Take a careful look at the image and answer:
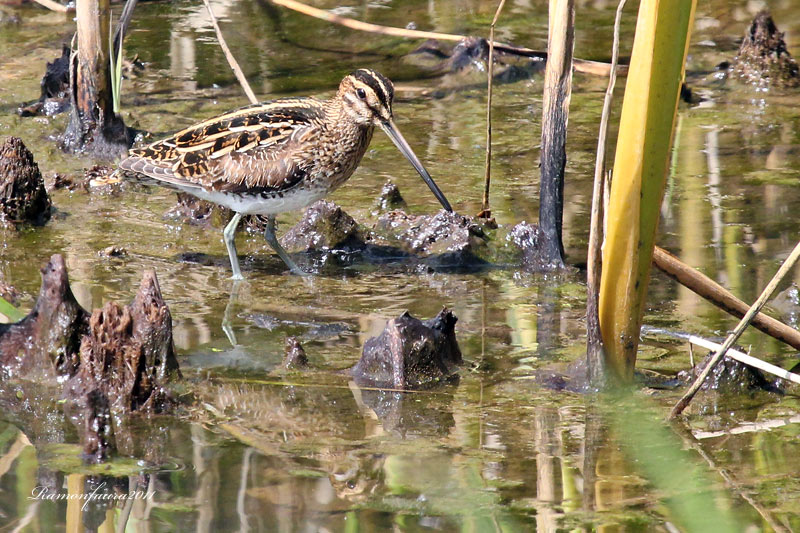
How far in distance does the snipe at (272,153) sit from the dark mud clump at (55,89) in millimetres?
2495

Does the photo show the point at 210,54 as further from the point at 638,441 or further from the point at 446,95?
the point at 638,441

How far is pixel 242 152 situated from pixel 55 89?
10.9ft

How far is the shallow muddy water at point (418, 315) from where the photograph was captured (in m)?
3.96

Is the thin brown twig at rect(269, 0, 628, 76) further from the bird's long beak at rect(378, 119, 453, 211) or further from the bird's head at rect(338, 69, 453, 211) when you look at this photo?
the bird's head at rect(338, 69, 453, 211)

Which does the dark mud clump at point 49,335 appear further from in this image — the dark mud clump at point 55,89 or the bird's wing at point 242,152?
the dark mud clump at point 55,89

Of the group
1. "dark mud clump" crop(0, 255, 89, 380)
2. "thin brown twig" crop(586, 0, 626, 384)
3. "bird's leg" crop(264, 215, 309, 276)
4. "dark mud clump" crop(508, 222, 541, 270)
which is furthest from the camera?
"bird's leg" crop(264, 215, 309, 276)

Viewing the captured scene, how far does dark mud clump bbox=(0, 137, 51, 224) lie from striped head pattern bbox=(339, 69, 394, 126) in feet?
6.84

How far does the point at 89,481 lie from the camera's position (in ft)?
13.4

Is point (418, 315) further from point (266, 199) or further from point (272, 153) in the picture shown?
point (272, 153)

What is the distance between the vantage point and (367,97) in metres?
6.80

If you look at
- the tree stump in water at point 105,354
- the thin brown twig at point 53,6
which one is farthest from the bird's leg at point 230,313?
the thin brown twig at point 53,6

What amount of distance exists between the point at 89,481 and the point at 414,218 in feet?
11.5

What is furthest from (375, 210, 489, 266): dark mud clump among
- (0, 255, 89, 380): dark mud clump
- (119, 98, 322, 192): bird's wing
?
(0, 255, 89, 380): dark mud clump

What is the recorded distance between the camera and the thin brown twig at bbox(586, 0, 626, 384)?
4074 mm
